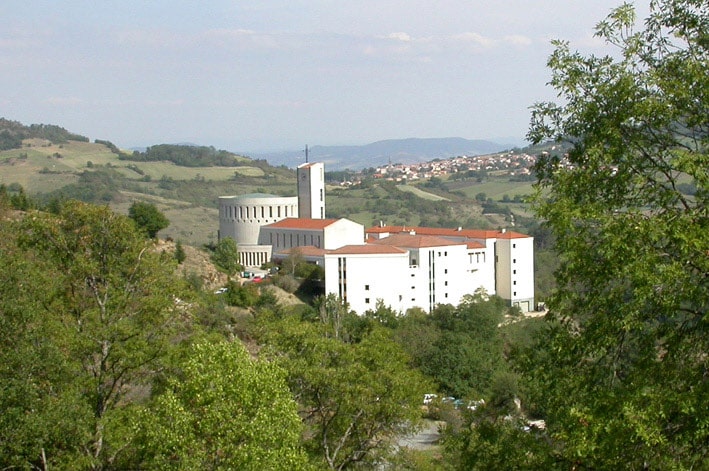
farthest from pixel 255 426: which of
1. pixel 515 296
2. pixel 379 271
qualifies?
pixel 515 296

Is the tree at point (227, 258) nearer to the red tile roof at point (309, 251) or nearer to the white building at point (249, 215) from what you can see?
the red tile roof at point (309, 251)

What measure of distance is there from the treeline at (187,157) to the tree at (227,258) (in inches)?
3961

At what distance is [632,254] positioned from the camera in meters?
7.99

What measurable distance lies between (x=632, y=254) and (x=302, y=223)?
5286 cm

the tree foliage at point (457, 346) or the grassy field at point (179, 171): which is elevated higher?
the grassy field at point (179, 171)

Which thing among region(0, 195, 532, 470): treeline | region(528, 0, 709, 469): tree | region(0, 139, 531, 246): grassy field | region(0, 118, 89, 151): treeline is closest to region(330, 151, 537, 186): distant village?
region(0, 139, 531, 246): grassy field

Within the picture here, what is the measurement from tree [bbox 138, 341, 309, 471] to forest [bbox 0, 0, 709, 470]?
0.03 m

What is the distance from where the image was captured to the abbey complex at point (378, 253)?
53.2 meters

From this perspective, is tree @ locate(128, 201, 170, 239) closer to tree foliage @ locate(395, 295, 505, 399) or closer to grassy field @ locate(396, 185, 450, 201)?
tree foliage @ locate(395, 295, 505, 399)

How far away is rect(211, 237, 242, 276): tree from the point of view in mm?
54241

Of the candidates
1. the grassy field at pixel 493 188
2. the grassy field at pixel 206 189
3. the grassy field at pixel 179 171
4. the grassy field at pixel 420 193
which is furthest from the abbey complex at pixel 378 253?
the grassy field at pixel 179 171

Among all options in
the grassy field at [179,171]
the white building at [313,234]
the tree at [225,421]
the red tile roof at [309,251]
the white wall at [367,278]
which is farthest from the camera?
the grassy field at [179,171]

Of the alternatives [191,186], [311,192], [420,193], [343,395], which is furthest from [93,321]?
[420,193]

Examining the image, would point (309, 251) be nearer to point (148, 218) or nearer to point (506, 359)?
point (148, 218)
